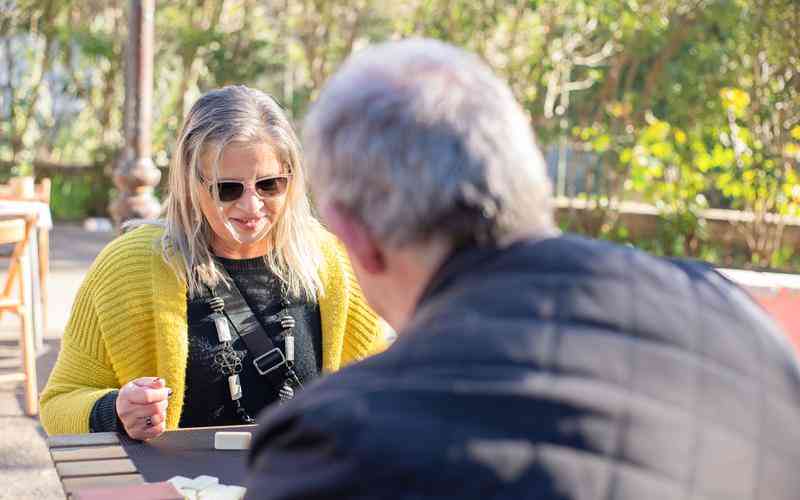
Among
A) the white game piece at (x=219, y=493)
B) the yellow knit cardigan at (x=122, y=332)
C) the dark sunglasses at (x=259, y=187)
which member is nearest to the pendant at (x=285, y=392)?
the yellow knit cardigan at (x=122, y=332)

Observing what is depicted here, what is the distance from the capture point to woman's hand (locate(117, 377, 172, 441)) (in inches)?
98.6

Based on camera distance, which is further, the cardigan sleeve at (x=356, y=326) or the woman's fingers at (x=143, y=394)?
the cardigan sleeve at (x=356, y=326)

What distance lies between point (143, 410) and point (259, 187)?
709mm

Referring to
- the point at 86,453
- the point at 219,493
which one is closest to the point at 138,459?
the point at 86,453

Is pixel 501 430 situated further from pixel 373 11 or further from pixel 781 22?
pixel 373 11

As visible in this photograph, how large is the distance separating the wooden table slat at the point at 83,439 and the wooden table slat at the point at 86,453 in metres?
0.02

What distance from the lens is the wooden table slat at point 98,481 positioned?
2.13 meters

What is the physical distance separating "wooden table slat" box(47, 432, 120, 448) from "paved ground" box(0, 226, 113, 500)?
2319 mm

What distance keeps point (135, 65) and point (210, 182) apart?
4528mm

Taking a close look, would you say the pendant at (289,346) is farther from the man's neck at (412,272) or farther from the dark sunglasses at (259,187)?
the man's neck at (412,272)

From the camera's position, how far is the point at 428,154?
1.37m

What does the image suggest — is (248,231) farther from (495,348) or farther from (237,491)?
(495,348)

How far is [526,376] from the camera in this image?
1.27 m

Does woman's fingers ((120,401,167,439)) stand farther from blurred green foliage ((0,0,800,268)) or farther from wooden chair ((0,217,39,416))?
blurred green foliage ((0,0,800,268))
